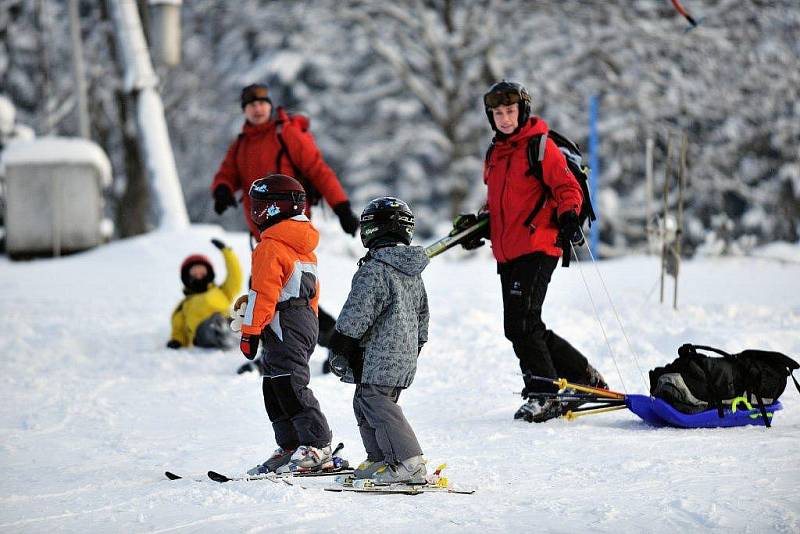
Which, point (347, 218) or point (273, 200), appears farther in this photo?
point (347, 218)

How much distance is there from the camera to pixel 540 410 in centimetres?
560

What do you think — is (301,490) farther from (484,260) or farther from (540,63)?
(540,63)

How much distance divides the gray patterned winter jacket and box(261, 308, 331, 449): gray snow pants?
46 cm

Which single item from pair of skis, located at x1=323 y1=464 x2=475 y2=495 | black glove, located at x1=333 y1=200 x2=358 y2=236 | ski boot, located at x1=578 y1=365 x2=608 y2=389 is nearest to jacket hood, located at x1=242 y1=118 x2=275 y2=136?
black glove, located at x1=333 y1=200 x2=358 y2=236

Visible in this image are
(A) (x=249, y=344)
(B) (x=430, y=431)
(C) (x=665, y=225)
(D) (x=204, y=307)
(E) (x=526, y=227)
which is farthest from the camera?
(C) (x=665, y=225)

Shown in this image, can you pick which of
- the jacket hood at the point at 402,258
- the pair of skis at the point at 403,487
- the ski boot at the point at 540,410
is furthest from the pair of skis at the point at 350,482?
the ski boot at the point at 540,410

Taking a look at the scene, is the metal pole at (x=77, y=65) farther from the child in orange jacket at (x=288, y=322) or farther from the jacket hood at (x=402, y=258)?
the jacket hood at (x=402, y=258)

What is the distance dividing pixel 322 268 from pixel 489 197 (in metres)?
6.93

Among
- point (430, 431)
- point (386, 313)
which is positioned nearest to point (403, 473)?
point (386, 313)

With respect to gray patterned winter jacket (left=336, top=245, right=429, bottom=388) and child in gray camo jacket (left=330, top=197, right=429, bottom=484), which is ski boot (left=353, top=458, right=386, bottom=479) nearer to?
child in gray camo jacket (left=330, top=197, right=429, bottom=484)

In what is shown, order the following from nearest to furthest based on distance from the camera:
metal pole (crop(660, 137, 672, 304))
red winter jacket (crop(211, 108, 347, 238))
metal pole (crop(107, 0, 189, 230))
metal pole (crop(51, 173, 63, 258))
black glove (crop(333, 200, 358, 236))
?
black glove (crop(333, 200, 358, 236))
red winter jacket (crop(211, 108, 347, 238))
metal pole (crop(660, 137, 672, 304))
metal pole (crop(51, 173, 63, 258))
metal pole (crop(107, 0, 189, 230))

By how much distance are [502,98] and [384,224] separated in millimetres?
1628

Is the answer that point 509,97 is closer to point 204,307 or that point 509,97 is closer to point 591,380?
point 591,380

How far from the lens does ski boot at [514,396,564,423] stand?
5598 mm
